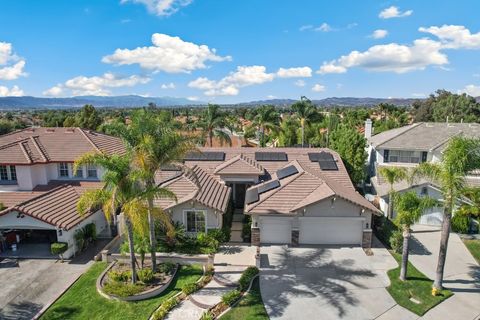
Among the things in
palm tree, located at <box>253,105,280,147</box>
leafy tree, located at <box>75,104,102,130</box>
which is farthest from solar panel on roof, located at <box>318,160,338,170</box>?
leafy tree, located at <box>75,104,102,130</box>

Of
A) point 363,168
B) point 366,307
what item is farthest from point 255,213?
point 363,168

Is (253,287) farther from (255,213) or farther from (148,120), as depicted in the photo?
(148,120)

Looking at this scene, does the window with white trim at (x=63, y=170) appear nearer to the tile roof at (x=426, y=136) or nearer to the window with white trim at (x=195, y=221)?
the window with white trim at (x=195, y=221)

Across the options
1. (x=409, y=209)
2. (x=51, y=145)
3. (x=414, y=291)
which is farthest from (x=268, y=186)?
(x=51, y=145)

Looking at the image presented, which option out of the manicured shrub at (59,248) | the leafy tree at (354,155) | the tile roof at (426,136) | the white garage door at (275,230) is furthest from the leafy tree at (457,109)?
the manicured shrub at (59,248)

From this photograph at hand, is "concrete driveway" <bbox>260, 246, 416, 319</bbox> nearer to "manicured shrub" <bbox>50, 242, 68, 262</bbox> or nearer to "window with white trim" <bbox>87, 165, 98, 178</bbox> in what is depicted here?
"manicured shrub" <bbox>50, 242, 68, 262</bbox>

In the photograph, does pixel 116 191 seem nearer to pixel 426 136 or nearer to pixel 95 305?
pixel 95 305
